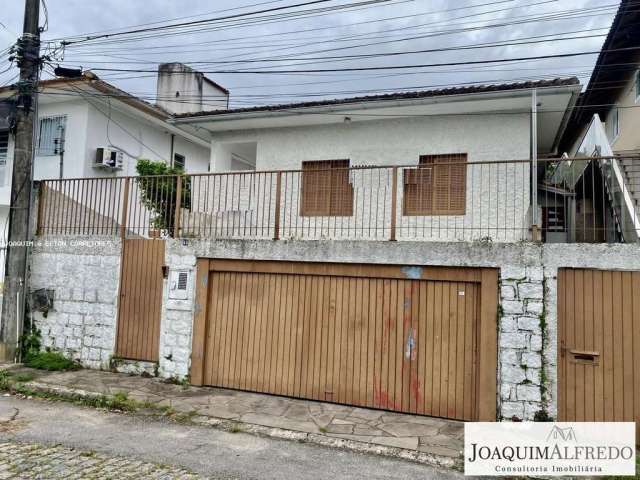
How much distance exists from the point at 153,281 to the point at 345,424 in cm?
422

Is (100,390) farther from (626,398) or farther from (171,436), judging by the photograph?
(626,398)

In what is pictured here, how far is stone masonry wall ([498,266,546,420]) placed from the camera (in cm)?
568

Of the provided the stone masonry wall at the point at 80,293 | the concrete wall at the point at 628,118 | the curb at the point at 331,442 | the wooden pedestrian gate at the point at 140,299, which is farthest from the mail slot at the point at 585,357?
the stone masonry wall at the point at 80,293

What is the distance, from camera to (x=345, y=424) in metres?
5.85

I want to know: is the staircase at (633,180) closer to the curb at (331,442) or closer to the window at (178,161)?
the curb at (331,442)

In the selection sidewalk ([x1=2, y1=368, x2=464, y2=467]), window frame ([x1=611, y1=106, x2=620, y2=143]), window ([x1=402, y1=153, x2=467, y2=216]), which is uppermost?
window frame ([x1=611, y1=106, x2=620, y2=143])

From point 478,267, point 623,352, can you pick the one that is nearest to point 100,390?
point 478,267

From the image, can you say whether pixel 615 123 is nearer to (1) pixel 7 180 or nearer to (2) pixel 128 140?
(2) pixel 128 140

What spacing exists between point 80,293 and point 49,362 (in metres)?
1.32

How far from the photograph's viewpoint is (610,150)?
704 cm

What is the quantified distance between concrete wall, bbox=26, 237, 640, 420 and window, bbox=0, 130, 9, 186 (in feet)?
17.8

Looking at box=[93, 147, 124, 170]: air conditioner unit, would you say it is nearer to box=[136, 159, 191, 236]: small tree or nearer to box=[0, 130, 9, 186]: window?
box=[0, 130, 9, 186]: window

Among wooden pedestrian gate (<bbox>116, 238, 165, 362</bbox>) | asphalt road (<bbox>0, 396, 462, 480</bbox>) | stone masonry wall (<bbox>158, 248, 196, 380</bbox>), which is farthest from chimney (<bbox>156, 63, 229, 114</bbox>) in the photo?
asphalt road (<bbox>0, 396, 462, 480</bbox>)

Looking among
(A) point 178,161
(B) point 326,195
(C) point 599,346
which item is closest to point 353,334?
(C) point 599,346
